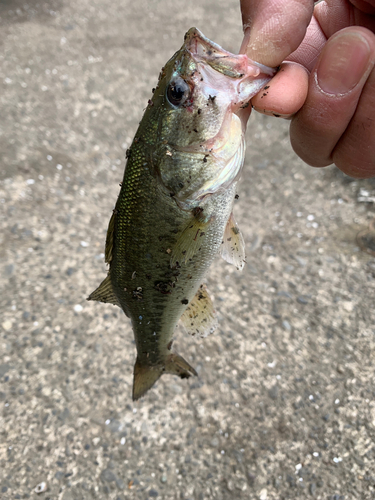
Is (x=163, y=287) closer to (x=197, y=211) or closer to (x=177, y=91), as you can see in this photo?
(x=197, y=211)

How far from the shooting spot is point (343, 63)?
54.7 inches

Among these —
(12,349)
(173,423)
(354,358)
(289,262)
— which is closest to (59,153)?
(12,349)

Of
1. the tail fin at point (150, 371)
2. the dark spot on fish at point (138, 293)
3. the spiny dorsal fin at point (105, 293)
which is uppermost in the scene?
the dark spot on fish at point (138, 293)

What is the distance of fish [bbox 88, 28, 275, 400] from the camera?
134 cm

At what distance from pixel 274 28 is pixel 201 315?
4.08 ft

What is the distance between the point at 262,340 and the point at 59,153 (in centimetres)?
303

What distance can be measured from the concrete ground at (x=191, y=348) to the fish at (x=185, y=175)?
4.03ft

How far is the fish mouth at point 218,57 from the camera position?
129cm

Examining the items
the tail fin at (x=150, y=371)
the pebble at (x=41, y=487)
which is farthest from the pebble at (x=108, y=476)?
the tail fin at (x=150, y=371)

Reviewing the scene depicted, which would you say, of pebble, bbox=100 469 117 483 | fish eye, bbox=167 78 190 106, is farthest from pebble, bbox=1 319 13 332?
fish eye, bbox=167 78 190 106

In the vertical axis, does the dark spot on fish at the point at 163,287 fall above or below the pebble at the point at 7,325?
above

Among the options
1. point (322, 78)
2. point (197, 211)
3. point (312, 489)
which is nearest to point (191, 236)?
point (197, 211)

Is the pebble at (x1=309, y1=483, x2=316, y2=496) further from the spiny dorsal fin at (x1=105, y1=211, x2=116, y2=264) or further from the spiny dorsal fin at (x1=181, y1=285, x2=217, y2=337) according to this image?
the spiny dorsal fin at (x1=105, y1=211, x2=116, y2=264)

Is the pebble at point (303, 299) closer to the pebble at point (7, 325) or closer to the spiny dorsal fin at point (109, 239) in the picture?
the spiny dorsal fin at point (109, 239)
